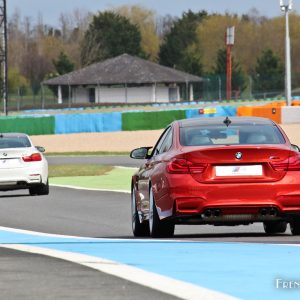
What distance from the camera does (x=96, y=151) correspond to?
51.0 metres

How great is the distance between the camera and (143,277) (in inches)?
346

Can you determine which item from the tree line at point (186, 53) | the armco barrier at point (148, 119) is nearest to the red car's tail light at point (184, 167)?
the armco barrier at point (148, 119)

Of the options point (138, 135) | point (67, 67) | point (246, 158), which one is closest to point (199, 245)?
point (246, 158)

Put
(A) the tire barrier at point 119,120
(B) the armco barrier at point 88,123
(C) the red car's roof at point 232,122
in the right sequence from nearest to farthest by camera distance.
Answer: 1. (C) the red car's roof at point 232,122
2. (A) the tire barrier at point 119,120
3. (B) the armco barrier at point 88,123

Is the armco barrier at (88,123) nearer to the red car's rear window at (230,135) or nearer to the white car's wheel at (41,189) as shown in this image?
the white car's wheel at (41,189)

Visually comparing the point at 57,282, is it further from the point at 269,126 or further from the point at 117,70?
the point at 117,70

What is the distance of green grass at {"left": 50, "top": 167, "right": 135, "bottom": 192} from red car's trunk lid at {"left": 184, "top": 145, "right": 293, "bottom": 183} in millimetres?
12927

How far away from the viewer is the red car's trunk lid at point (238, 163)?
1247 centimetres

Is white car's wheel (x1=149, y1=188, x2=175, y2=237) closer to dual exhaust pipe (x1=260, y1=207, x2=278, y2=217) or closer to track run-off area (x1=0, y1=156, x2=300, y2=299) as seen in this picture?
track run-off area (x1=0, y1=156, x2=300, y2=299)

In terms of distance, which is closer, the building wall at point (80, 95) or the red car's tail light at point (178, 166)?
the red car's tail light at point (178, 166)

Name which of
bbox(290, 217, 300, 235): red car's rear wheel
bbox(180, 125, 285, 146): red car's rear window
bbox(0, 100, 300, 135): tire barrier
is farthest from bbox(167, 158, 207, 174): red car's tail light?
bbox(0, 100, 300, 135): tire barrier

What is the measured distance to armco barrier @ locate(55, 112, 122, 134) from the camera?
196 feet

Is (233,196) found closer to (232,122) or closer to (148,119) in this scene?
(232,122)

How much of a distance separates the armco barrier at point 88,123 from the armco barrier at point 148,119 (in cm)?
39
